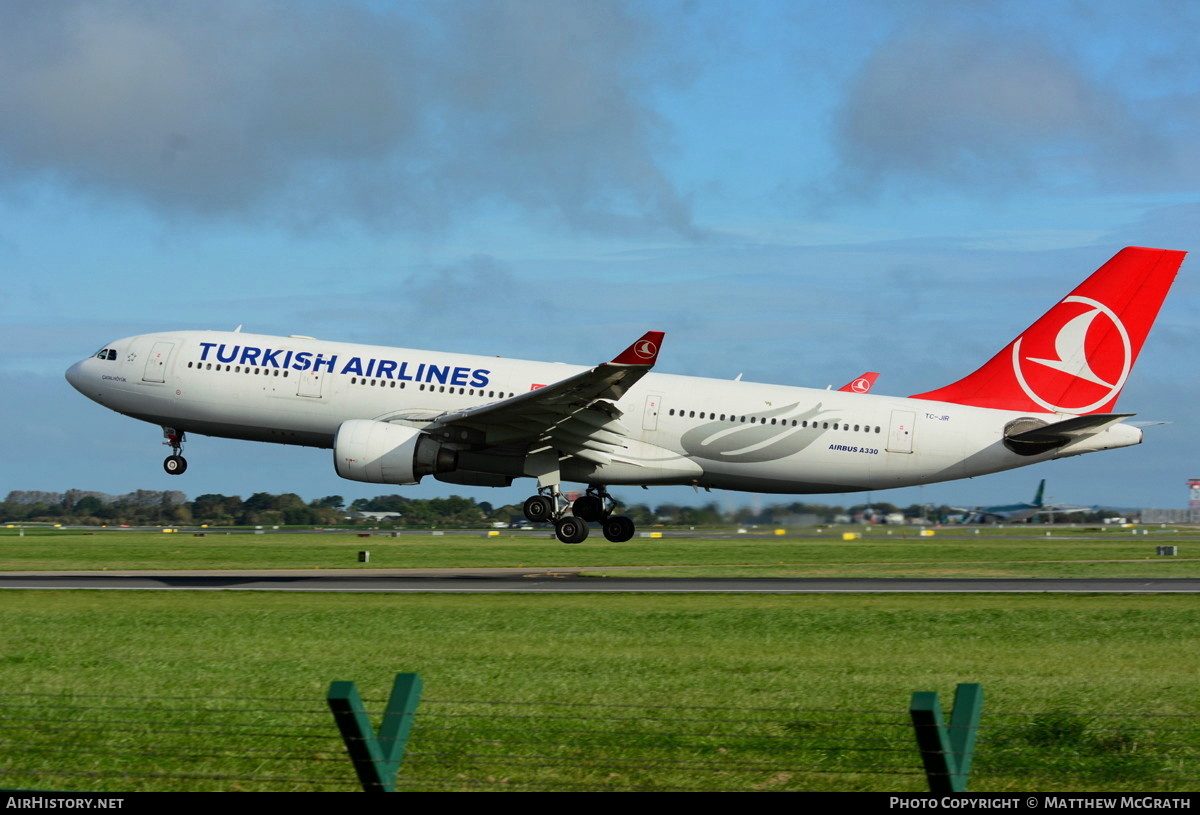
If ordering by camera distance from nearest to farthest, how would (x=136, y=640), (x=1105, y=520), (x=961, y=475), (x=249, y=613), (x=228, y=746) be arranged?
(x=228, y=746), (x=136, y=640), (x=249, y=613), (x=961, y=475), (x=1105, y=520)

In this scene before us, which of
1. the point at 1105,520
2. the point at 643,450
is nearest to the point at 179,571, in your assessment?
the point at 643,450

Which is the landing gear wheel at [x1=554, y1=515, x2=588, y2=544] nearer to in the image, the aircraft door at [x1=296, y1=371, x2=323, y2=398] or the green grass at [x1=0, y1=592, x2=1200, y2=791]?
the aircraft door at [x1=296, y1=371, x2=323, y2=398]

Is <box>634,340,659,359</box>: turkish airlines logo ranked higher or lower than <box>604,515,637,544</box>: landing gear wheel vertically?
higher

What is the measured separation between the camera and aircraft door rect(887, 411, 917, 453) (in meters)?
39.0

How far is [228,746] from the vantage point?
13.7 m

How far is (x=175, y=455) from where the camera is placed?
141ft

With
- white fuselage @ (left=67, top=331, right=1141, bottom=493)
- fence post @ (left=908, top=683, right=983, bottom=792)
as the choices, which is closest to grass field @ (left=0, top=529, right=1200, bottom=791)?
fence post @ (left=908, top=683, right=983, bottom=792)

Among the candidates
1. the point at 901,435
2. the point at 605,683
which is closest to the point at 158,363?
the point at 901,435

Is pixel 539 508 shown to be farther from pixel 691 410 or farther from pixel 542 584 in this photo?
pixel 691 410

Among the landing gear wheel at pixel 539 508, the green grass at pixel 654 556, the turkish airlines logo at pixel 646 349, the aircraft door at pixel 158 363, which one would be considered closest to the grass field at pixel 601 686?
the turkish airlines logo at pixel 646 349

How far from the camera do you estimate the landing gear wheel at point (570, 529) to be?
3987 centimetres
